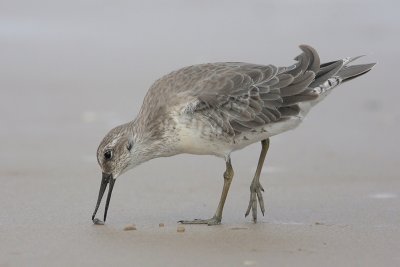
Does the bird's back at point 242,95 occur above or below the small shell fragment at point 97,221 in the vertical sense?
above

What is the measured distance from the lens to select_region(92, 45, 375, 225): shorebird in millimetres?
6758

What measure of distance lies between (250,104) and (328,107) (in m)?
4.31

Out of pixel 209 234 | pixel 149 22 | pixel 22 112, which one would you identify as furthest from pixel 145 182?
pixel 149 22

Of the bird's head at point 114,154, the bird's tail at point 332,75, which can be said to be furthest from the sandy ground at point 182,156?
the bird's tail at point 332,75

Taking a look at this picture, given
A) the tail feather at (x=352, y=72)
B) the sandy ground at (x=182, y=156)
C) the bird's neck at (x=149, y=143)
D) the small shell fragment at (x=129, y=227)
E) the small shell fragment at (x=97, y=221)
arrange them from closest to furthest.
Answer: the sandy ground at (x=182, y=156)
the small shell fragment at (x=129, y=227)
the small shell fragment at (x=97, y=221)
the bird's neck at (x=149, y=143)
the tail feather at (x=352, y=72)

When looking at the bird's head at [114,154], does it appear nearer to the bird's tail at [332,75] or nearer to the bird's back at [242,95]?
the bird's back at [242,95]

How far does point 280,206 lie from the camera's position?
285 inches

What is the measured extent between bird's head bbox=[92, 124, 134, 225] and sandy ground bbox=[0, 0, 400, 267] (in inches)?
12.1

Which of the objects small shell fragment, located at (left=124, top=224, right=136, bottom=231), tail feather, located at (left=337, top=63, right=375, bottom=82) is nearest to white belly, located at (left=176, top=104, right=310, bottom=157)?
tail feather, located at (left=337, top=63, right=375, bottom=82)

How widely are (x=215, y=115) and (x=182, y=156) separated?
2325mm

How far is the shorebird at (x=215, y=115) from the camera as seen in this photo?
22.2 feet

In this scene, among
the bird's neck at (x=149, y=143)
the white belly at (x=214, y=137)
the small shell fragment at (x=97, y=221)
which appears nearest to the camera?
the small shell fragment at (x=97, y=221)

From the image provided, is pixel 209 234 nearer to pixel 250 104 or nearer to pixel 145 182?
pixel 250 104

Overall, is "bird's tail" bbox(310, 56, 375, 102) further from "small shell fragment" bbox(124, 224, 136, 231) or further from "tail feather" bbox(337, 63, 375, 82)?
"small shell fragment" bbox(124, 224, 136, 231)
